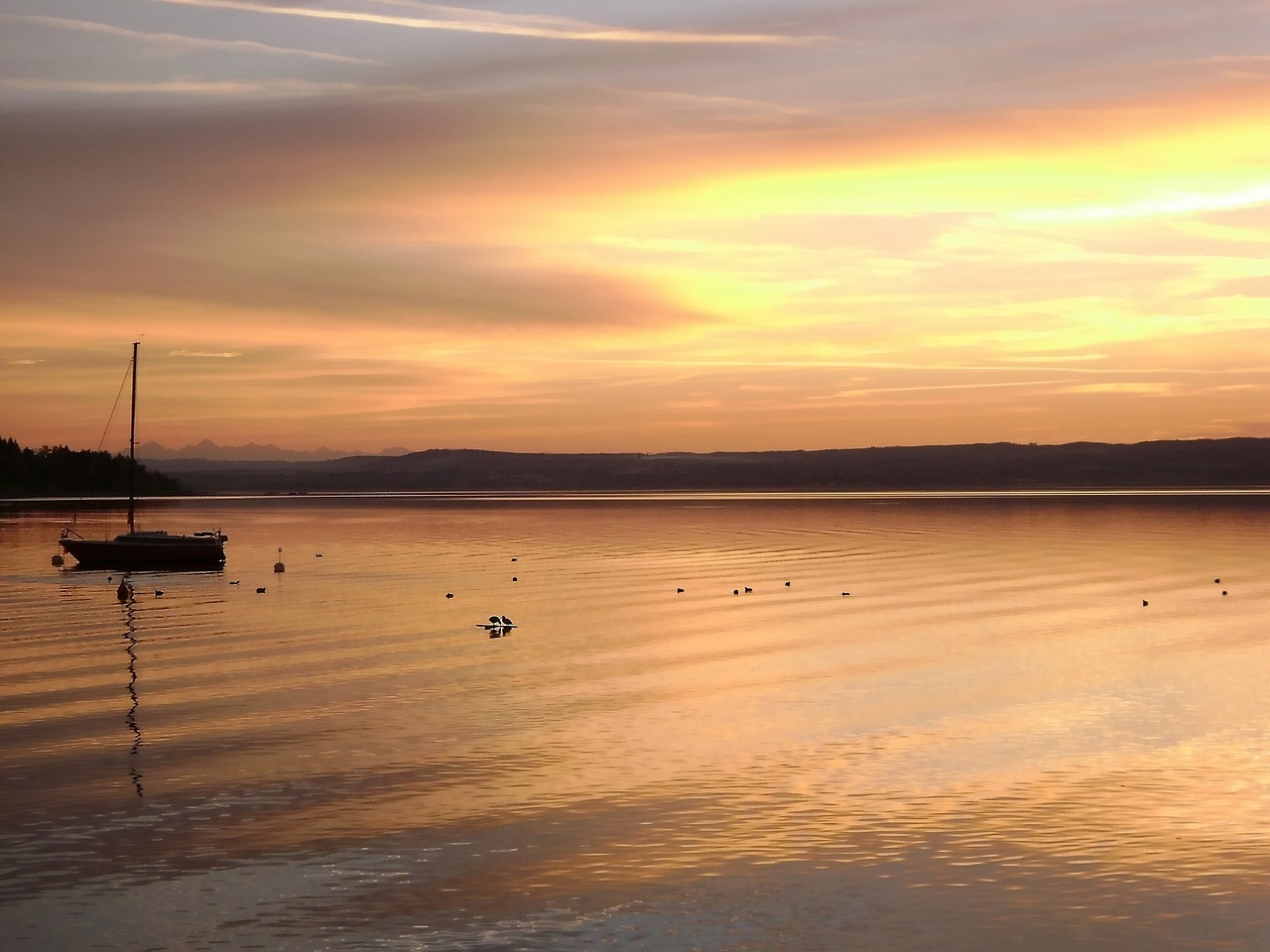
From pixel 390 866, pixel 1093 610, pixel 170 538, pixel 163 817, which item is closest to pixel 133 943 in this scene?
pixel 390 866

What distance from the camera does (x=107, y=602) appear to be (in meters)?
64.6

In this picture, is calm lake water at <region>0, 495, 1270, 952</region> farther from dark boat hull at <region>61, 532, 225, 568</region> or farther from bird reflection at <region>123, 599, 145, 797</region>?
dark boat hull at <region>61, 532, 225, 568</region>

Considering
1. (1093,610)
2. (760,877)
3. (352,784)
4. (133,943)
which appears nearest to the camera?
(133,943)

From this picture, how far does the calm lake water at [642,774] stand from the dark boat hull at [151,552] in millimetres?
26016

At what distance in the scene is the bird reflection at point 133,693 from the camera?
26573 mm

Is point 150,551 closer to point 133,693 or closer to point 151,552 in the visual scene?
point 151,552

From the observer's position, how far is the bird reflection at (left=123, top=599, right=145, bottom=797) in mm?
26573

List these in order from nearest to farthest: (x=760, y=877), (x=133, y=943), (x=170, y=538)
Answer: (x=133, y=943) < (x=760, y=877) < (x=170, y=538)

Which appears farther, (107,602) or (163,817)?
(107,602)

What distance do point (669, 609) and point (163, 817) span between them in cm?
3714

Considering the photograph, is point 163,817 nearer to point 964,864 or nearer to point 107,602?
point 964,864

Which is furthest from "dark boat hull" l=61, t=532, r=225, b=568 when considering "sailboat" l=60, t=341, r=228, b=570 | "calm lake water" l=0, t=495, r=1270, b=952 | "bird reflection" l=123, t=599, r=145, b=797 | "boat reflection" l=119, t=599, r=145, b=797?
"calm lake water" l=0, t=495, r=1270, b=952

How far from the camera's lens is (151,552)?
3479 inches

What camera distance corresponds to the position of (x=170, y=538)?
290 ft
